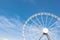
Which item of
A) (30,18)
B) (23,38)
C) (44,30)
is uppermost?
(30,18)

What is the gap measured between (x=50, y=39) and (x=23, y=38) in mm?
10453

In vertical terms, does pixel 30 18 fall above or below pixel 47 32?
above

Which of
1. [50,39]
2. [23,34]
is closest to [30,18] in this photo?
[23,34]

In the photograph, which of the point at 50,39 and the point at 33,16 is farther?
the point at 33,16

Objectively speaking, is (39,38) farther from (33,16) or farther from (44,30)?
(33,16)

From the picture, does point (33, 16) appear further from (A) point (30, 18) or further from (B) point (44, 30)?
(B) point (44, 30)

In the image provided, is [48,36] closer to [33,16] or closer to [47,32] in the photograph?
[47,32]

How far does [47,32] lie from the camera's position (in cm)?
5294

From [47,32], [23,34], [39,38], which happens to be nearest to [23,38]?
[23,34]

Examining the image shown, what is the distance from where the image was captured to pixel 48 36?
173 ft

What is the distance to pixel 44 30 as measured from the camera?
52.6 meters

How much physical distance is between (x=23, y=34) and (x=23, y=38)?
7.29 feet

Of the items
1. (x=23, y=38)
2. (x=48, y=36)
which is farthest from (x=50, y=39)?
(x=23, y=38)

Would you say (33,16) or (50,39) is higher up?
(33,16)
